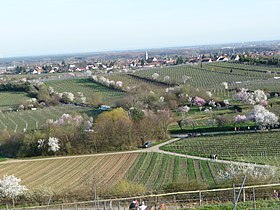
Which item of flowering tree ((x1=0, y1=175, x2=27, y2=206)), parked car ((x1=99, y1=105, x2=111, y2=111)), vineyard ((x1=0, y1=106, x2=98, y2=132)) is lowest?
vineyard ((x1=0, y1=106, x2=98, y2=132))

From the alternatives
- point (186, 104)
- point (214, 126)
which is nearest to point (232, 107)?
point (186, 104)

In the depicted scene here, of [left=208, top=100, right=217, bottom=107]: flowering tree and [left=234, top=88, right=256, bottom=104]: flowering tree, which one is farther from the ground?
[left=234, top=88, right=256, bottom=104]: flowering tree

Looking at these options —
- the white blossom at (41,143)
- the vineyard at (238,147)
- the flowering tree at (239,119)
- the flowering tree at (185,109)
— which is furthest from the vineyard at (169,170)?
the flowering tree at (185,109)

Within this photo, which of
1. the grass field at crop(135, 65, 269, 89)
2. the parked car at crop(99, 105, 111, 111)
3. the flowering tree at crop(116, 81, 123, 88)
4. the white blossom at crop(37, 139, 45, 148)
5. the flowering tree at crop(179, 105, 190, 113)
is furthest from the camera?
the flowering tree at crop(116, 81, 123, 88)

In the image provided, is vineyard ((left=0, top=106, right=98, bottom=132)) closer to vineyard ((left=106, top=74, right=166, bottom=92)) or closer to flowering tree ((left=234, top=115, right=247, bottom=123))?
vineyard ((left=106, top=74, right=166, bottom=92))

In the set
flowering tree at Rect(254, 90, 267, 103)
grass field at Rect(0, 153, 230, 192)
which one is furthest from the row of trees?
flowering tree at Rect(254, 90, 267, 103)
